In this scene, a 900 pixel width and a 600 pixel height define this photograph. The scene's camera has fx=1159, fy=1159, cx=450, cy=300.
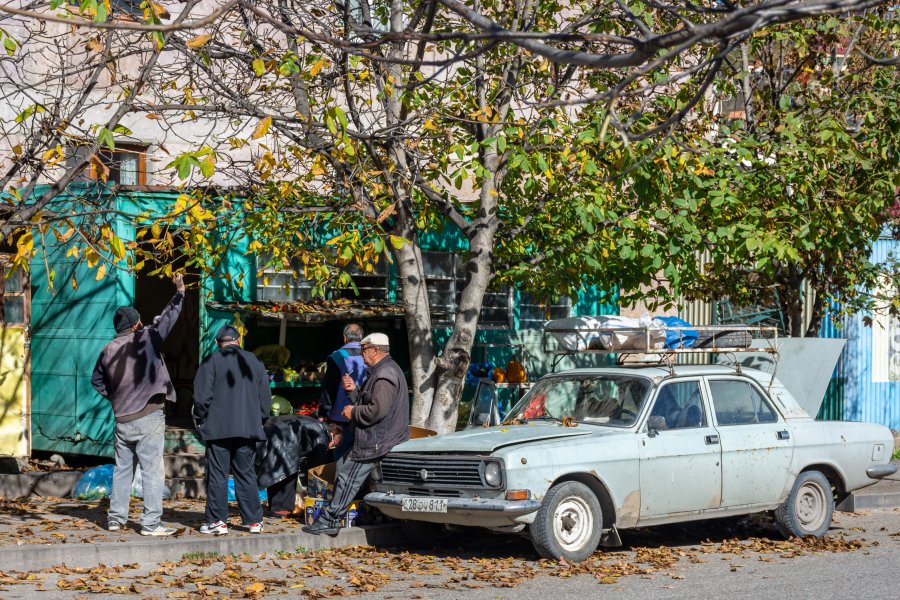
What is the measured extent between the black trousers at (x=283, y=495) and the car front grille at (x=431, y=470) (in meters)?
1.55

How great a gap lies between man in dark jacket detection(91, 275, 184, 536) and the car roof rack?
3.88 m

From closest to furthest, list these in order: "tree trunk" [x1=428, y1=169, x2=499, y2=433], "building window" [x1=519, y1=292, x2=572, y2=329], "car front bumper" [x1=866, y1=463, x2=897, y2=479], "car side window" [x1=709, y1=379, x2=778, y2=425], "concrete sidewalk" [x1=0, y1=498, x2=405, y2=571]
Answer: "concrete sidewalk" [x1=0, y1=498, x2=405, y2=571], "car side window" [x1=709, y1=379, x2=778, y2=425], "car front bumper" [x1=866, y1=463, x2=897, y2=479], "tree trunk" [x1=428, y1=169, x2=499, y2=433], "building window" [x1=519, y1=292, x2=572, y2=329]

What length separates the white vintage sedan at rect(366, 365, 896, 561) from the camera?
923 cm

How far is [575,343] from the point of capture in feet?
37.2

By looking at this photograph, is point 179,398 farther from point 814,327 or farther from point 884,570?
point 884,570

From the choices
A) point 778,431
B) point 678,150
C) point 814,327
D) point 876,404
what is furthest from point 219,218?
point 876,404

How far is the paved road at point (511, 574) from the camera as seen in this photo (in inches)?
317

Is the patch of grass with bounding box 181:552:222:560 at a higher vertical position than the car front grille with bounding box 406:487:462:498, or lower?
lower

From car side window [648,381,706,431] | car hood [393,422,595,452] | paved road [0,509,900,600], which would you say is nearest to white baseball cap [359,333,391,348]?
car hood [393,422,595,452]

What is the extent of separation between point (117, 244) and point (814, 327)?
1070 cm

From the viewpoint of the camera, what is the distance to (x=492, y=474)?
919 centimetres

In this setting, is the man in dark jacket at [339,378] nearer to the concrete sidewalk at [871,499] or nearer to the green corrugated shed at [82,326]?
the green corrugated shed at [82,326]

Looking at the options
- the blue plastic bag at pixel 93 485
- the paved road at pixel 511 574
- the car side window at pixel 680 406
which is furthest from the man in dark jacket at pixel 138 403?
the car side window at pixel 680 406

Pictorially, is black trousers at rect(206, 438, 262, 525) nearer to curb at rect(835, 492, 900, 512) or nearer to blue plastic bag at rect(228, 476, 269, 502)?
blue plastic bag at rect(228, 476, 269, 502)
